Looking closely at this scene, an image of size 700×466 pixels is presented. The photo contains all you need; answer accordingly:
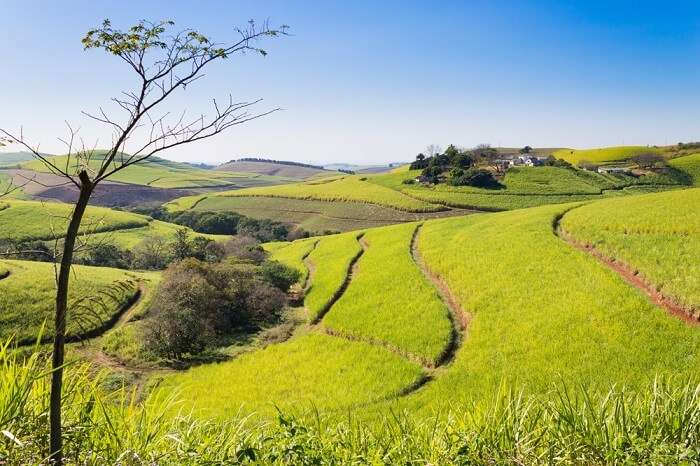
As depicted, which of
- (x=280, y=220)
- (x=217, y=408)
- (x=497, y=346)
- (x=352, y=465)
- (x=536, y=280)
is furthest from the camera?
(x=280, y=220)

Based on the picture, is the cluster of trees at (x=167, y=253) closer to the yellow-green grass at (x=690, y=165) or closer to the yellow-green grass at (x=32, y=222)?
the yellow-green grass at (x=32, y=222)

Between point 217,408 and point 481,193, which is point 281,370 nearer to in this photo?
point 217,408

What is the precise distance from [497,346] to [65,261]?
776 inches

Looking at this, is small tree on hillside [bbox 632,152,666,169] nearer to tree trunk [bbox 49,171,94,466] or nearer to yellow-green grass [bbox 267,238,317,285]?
yellow-green grass [bbox 267,238,317,285]

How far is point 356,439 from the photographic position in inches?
275

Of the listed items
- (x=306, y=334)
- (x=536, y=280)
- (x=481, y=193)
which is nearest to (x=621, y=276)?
(x=536, y=280)

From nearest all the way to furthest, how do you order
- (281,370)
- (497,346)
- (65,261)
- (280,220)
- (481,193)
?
(65,261) → (497,346) → (281,370) → (481,193) → (280,220)

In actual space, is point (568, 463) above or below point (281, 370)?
above

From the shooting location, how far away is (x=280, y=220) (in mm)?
94188

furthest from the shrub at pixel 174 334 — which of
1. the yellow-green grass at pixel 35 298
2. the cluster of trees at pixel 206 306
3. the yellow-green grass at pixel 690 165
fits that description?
the yellow-green grass at pixel 690 165

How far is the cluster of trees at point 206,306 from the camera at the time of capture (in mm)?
26625

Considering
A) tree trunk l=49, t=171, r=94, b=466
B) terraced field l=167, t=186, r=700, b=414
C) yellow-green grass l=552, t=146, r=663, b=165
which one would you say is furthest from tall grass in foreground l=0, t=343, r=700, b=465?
yellow-green grass l=552, t=146, r=663, b=165

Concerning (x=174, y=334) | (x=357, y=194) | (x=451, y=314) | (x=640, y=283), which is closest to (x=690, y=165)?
(x=357, y=194)

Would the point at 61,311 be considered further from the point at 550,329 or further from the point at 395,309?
the point at 395,309
